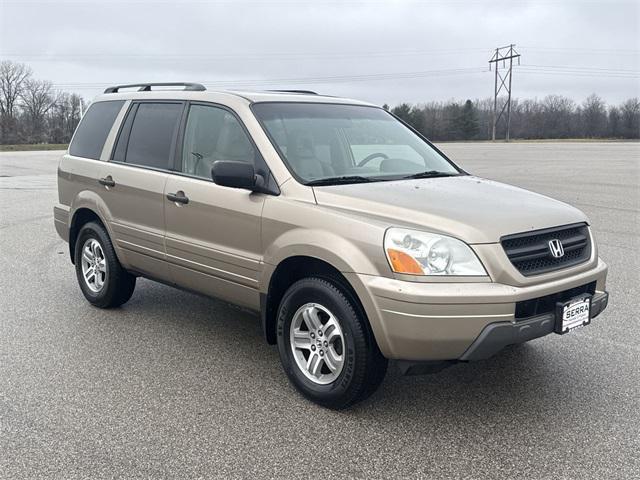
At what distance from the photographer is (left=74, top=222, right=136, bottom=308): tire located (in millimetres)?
5562

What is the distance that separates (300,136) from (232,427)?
2021mm

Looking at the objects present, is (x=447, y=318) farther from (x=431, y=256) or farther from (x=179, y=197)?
(x=179, y=197)

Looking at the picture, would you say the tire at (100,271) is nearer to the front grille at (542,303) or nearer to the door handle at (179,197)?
the door handle at (179,197)

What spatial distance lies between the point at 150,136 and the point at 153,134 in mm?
44

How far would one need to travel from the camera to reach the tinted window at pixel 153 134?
5.00 metres

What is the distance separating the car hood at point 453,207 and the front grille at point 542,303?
0.38m

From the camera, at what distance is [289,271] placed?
401 cm

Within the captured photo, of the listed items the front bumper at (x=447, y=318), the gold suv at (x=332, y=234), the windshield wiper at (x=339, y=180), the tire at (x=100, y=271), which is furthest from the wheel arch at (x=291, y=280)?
the tire at (x=100, y=271)

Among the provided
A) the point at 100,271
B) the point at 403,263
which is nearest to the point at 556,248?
the point at 403,263

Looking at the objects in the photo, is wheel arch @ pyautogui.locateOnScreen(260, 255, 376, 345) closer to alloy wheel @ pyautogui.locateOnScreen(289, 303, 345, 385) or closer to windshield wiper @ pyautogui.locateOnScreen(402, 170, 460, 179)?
alloy wheel @ pyautogui.locateOnScreen(289, 303, 345, 385)

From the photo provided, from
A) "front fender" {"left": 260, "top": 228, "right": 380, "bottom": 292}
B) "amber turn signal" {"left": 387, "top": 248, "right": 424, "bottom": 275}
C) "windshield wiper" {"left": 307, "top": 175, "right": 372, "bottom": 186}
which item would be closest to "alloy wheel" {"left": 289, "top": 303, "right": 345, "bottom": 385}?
"front fender" {"left": 260, "top": 228, "right": 380, "bottom": 292}

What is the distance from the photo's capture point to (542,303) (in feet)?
11.5

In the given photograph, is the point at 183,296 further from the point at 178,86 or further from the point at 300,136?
the point at 300,136

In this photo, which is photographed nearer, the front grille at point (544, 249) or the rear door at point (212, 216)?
the front grille at point (544, 249)
